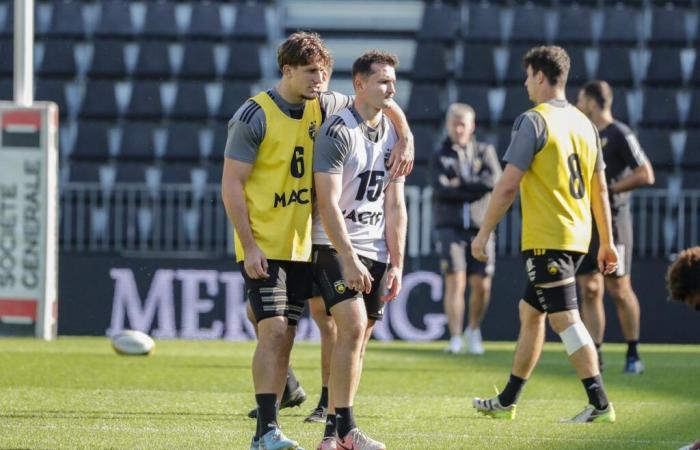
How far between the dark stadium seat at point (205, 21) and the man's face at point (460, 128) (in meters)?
6.28

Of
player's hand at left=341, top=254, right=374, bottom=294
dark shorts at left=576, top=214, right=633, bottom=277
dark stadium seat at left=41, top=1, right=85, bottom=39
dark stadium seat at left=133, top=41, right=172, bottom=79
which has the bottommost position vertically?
dark shorts at left=576, top=214, right=633, bottom=277

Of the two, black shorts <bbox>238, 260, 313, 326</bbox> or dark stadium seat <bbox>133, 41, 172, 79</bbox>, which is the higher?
dark stadium seat <bbox>133, 41, 172, 79</bbox>

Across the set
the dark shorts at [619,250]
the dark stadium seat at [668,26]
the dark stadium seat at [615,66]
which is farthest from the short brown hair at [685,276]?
the dark stadium seat at [668,26]

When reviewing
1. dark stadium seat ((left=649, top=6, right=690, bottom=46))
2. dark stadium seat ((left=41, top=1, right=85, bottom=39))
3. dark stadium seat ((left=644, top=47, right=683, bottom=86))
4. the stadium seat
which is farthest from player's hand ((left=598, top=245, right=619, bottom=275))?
dark stadium seat ((left=41, top=1, right=85, bottom=39))

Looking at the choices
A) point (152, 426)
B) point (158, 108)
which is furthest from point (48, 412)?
point (158, 108)

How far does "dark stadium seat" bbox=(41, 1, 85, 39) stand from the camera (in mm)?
19281

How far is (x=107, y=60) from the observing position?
19031mm

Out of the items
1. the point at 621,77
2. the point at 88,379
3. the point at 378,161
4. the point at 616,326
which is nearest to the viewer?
the point at 378,161

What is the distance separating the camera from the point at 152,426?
7355 millimetres

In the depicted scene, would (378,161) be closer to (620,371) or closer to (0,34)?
(620,371)

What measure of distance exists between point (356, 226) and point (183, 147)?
11.9m

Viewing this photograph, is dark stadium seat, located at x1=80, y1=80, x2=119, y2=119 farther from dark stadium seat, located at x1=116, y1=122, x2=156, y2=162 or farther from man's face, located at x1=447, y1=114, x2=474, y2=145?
man's face, located at x1=447, y1=114, x2=474, y2=145

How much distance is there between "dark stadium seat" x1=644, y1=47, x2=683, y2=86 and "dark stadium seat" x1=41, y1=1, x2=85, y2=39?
7071 mm

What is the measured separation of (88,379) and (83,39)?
9.91m
